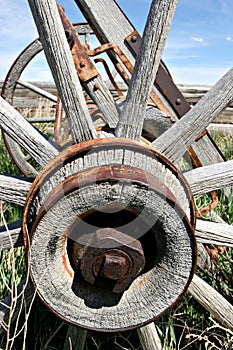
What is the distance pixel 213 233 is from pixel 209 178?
19 cm

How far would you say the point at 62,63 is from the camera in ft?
4.14

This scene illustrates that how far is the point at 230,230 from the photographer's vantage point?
1542 millimetres

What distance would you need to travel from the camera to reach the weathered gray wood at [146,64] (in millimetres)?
1268

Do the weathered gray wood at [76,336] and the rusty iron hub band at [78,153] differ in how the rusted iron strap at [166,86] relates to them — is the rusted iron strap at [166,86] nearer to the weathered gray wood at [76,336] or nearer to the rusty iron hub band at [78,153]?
the rusty iron hub band at [78,153]

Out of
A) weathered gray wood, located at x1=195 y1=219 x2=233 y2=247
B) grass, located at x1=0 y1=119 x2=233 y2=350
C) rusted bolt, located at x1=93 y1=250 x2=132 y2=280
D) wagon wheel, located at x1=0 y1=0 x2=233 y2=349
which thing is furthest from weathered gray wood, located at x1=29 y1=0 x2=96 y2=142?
grass, located at x1=0 y1=119 x2=233 y2=350

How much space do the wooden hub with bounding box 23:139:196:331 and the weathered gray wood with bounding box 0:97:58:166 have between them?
15 centimetres

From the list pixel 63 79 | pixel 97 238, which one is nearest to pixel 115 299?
pixel 97 238

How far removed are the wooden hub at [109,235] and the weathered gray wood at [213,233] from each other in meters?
0.24

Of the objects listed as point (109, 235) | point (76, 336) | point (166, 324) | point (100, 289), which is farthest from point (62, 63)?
point (166, 324)

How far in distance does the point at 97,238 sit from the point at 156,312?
27 cm

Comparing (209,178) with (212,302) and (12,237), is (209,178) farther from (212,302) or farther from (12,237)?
(12,237)

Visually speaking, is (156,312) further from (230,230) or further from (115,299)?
(230,230)

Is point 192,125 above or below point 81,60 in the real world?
below

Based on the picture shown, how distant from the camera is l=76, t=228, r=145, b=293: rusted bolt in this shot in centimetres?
119
